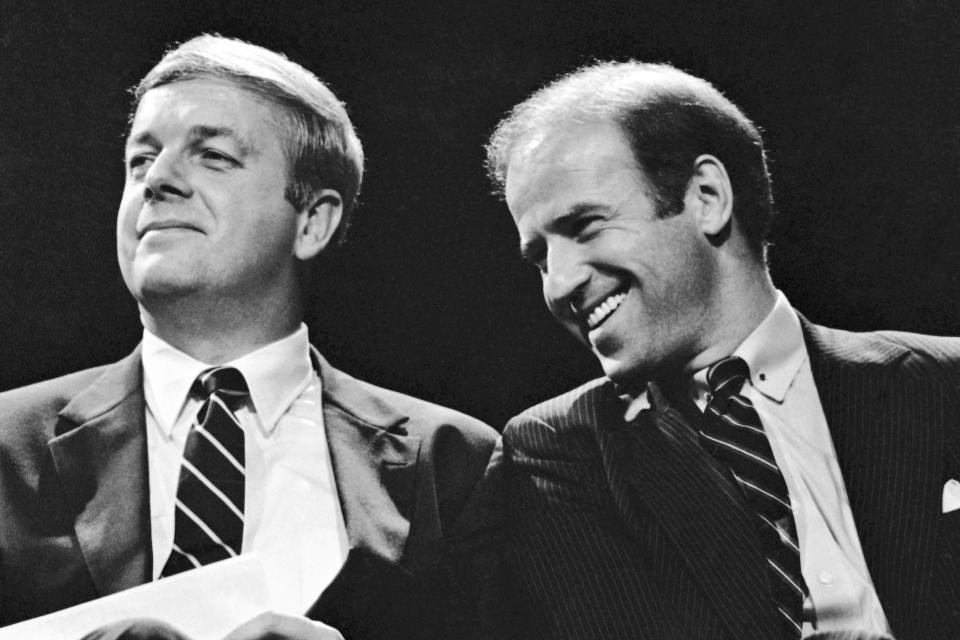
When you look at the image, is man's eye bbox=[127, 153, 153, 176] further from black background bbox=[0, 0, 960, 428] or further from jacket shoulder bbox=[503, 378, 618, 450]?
jacket shoulder bbox=[503, 378, 618, 450]

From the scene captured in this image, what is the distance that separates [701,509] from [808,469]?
203mm

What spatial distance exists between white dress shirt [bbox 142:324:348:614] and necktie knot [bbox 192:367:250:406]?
12mm

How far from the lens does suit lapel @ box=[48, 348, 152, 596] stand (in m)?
1.56

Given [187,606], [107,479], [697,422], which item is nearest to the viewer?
[187,606]

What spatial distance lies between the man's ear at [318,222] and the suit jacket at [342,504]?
0.80 feet

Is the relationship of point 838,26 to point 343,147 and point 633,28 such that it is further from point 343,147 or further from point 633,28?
point 343,147

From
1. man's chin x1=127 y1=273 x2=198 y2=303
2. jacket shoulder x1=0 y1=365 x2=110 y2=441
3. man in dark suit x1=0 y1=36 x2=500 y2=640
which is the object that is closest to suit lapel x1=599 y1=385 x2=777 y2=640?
man in dark suit x1=0 y1=36 x2=500 y2=640

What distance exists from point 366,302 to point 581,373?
459mm

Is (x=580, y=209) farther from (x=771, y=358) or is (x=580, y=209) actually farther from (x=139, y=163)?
(x=139, y=163)

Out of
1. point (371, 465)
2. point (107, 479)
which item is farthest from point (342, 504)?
point (107, 479)

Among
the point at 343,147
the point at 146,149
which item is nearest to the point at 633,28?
the point at 343,147

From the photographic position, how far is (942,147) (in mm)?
2127

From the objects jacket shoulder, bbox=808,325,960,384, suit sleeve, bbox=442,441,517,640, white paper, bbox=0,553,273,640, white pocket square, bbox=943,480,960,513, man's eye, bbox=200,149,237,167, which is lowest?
suit sleeve, bbox=442,441,517,640

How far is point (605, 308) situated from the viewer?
1882mm
